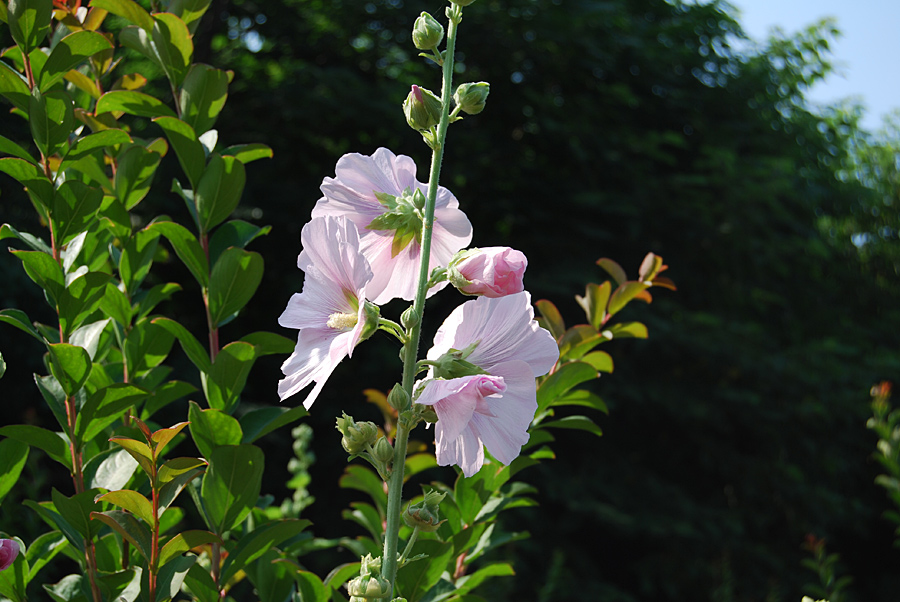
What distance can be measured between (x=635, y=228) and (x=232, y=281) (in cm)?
409

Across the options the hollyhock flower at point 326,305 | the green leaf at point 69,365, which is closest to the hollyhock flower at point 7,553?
the green leaf at point 69,365

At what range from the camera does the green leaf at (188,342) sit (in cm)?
75

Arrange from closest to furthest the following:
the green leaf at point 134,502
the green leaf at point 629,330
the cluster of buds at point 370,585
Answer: the cluster of buds at point 370,585 < the green leaf at point 134,502 < the green leaf at point 629,330

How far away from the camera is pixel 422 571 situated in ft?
2.34

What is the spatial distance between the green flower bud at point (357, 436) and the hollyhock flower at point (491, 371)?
0.18 ft

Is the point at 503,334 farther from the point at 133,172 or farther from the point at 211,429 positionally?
the point at 133,172

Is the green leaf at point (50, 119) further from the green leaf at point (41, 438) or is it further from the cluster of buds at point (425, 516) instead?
the cluster of buds at point (425, 516)

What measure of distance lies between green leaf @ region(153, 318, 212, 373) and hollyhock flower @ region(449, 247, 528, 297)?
0.35 m

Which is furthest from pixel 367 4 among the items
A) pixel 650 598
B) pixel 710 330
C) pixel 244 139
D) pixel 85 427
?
pixel 650 598

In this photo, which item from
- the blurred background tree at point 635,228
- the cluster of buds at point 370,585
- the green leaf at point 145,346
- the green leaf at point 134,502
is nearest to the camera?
the cluster of buds at point 370,585

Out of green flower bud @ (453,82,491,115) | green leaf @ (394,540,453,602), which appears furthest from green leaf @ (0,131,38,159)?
green leaf @ (394,540,453,602)

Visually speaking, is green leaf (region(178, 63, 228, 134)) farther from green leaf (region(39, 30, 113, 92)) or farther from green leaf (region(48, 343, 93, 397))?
green leaf (region(48, 343, 93, 397))

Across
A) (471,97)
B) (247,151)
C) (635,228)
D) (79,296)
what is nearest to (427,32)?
(471,97)

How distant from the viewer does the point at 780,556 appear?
5203 millimetres
